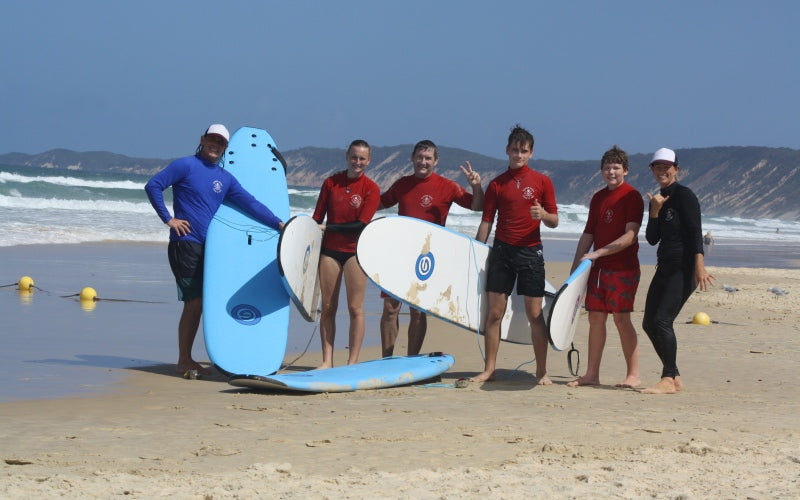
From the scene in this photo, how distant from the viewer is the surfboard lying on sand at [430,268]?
5949 mm

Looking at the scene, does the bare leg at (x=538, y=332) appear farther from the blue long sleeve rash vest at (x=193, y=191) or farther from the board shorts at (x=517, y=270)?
the blue long sleeve rash vest at (x=193, y=191)

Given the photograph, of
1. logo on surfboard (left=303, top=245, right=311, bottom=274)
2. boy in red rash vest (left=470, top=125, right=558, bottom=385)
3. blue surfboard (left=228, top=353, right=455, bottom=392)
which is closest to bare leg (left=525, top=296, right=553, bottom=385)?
boy in red rash vest (left=470, top=125, right=558, bottom=385)

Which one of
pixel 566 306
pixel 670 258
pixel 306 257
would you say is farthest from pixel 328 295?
pixel 670 258

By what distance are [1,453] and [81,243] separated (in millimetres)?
14025

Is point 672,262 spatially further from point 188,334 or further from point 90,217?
point 90,217

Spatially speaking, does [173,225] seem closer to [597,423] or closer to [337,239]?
[337,239]

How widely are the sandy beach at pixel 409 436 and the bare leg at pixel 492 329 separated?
5.1 inches

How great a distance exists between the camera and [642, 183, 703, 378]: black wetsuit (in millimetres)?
5344

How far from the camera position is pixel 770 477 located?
11.4 feet

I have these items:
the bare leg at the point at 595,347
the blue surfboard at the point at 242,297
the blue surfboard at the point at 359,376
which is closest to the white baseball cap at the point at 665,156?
the bare leg at the point at 595,347

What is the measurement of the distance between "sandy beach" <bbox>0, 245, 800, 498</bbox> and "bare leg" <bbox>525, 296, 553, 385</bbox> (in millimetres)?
90

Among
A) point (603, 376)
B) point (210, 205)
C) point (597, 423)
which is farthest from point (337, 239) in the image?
point (597, 423)

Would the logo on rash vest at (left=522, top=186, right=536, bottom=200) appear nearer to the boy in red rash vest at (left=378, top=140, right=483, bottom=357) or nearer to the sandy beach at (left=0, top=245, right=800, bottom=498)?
the boy in red rash vest at (left=378, top=140, right=483, bottom=357)

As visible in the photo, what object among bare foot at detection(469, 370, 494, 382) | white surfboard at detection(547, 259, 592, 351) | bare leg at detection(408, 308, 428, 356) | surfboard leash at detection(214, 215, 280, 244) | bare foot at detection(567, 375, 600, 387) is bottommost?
bare foot at detection(469, 370, 494, 382)
